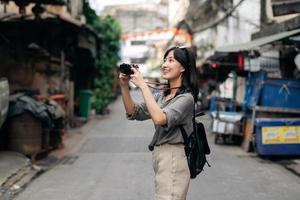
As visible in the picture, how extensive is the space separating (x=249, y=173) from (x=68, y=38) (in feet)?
32.7

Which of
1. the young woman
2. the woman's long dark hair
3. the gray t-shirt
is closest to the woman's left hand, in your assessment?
the young woman

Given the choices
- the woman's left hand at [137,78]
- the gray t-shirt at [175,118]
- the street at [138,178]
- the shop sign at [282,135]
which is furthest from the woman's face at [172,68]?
the shop sign at [282,135]

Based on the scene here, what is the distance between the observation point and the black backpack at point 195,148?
398 cm

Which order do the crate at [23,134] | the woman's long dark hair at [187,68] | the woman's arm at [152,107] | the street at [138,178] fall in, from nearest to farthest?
the woman's arm at [152,107], the woman's long dark hair at [187,68], the street at [138,178], the crate at [23,134]

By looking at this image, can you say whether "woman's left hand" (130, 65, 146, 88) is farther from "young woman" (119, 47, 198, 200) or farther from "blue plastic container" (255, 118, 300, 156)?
"blue plastic container" (255, 118, 300, 156)

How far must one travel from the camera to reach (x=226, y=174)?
9.96m

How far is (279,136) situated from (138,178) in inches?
153

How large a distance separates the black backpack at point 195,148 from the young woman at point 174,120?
47 mm

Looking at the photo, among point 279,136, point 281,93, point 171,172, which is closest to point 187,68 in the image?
point 171,172

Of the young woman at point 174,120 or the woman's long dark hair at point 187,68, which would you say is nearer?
the young woman at point 174,120

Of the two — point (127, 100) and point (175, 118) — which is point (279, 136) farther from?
point (175, 118)

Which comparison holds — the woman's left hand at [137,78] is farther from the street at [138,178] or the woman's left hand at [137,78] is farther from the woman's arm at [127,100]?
the street at [138,178]

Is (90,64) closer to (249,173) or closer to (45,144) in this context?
(45,144)

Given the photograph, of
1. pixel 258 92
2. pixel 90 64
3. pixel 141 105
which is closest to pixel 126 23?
pixel 90 64
